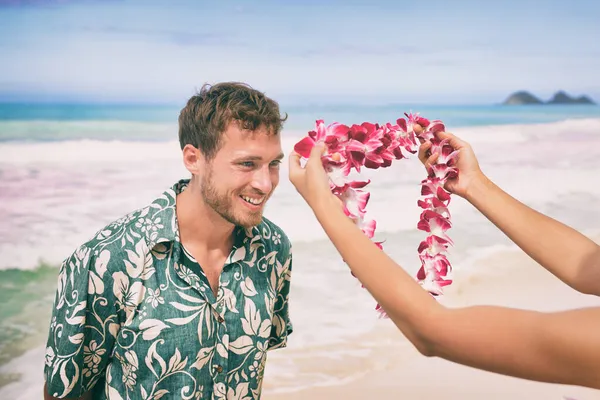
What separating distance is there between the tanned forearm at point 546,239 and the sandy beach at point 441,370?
3.07 m

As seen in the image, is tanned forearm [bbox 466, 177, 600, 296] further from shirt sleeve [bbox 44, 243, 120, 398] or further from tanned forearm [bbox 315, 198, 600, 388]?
shirt sleeve [bbox 44, 243, 120, 398]

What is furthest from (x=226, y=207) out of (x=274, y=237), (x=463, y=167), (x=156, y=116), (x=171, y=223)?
(x=156, y=116)

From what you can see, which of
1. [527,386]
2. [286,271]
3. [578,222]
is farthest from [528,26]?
[286,271]

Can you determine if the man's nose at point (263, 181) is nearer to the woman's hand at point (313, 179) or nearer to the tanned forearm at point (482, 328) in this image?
the woman's hand at point (313, 179)

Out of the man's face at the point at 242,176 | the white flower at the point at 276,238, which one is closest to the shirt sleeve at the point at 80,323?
the man's face at the point at 242,176

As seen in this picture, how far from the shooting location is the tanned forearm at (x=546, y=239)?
7.55 feet

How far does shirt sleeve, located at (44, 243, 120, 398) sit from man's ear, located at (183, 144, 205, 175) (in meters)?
0.52

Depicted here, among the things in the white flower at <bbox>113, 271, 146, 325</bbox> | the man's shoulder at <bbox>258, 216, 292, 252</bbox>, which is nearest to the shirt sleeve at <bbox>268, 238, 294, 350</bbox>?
the man's shoulder at <bbox>258, 216, 292, 252</bbox>

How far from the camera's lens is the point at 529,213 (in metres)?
2.39

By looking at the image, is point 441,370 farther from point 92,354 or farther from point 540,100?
point 540,100

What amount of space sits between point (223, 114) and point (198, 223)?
44 centimetres

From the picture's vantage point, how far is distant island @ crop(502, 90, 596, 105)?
17672 mm

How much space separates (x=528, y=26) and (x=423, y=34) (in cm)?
260

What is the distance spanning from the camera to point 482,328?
172 cm
